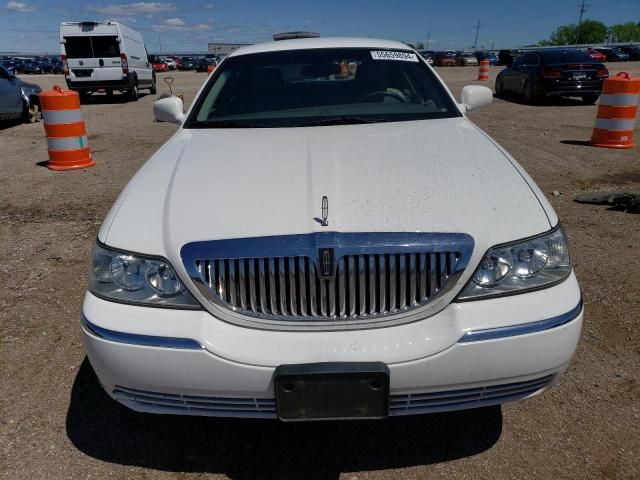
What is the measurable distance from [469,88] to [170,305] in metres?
3.08

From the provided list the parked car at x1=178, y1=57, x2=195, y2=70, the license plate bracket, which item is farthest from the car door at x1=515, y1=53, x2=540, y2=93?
the parked car at x1=178, y1=57, x2=195, y2=70

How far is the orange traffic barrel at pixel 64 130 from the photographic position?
760 centimetres

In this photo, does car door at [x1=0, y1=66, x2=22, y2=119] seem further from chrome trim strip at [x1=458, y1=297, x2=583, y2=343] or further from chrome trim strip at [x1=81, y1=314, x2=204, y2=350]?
chrome trim strip at [x1=458, y1=297, x2=583, y2=343]

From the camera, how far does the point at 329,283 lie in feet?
6.54

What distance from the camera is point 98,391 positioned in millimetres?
2891

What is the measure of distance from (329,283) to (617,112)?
8.38 m

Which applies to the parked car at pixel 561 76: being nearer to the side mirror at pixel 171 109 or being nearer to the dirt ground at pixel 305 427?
the dirt ground at pixel 305 427

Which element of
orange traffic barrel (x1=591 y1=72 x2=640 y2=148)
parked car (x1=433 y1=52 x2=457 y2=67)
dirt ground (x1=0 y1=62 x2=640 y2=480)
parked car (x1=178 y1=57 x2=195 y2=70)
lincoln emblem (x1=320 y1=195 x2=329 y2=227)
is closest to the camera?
lincoln emblem (x1=320 y1=195 x2=329 y2=227)

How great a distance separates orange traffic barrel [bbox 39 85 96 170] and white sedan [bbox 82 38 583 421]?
620 cm

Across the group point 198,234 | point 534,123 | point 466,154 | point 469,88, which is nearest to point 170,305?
point 198,234

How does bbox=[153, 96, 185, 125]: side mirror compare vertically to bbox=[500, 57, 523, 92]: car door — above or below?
above

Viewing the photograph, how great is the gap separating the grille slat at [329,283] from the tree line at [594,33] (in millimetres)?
139844

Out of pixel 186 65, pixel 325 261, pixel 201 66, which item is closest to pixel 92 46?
pixel 325 261

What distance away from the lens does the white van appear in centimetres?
1825
